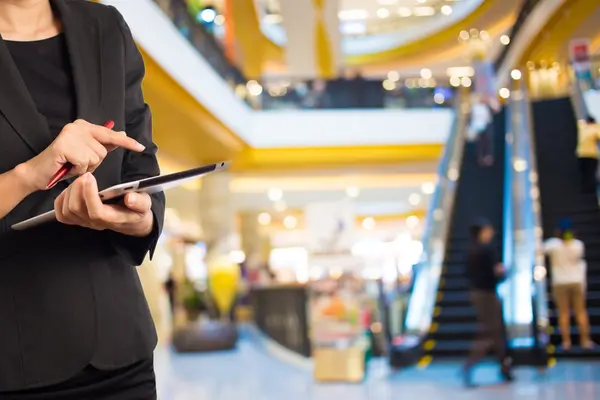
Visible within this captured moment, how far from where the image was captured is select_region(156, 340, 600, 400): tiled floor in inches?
257

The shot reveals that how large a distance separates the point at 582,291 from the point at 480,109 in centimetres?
493

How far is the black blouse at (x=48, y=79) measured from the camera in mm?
1018

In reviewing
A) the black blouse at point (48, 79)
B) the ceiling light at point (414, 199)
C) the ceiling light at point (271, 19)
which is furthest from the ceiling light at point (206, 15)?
the black blouse at point (48, 79)

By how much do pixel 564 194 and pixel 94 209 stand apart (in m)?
10.7

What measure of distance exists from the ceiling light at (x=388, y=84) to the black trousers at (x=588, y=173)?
758cm

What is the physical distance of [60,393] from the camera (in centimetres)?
95

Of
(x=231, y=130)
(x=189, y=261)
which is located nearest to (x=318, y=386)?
(x=231, y=130)

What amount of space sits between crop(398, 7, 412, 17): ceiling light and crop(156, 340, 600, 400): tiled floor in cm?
1519

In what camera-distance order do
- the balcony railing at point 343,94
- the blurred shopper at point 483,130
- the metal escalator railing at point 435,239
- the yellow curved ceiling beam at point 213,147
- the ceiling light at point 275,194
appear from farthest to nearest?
1. the ceiling light at point 275,194
2. the balcony railing at point 343,94
3. the blurred shopper at point 483,130
4. the yellow curved ceiling beam at point 213,147
5. the metal escalator railing at point 435,239

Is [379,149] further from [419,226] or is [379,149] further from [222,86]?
[419,226]

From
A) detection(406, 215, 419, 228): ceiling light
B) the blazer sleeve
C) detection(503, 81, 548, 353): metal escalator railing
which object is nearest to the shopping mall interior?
detection(503, 81, 548, 353): metal escalator railing

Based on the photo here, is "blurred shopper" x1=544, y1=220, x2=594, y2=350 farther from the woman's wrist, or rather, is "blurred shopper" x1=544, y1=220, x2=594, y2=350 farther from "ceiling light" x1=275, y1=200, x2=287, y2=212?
"ceiling light" x1=275, y1=200, x2=287, y2=212

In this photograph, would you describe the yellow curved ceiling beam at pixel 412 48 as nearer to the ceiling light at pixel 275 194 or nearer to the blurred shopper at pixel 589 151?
the ceiling light at pixel 275 194

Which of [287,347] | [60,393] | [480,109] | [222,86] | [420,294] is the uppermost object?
[222,86]
